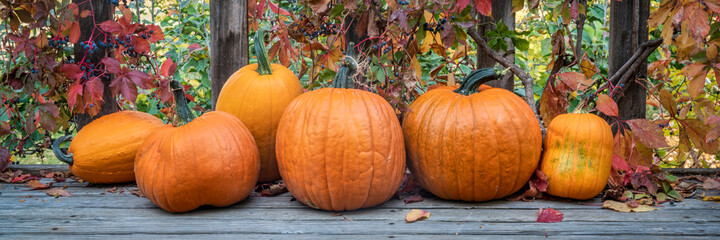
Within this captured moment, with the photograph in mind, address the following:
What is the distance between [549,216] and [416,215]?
432mm

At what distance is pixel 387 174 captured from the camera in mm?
1747

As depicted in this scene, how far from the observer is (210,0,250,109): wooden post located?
2.37 meters

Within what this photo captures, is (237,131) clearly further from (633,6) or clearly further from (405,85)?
(633,6)

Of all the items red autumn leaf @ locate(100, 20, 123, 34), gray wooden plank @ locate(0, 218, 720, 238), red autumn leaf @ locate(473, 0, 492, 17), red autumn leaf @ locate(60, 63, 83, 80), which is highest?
red autumn leaf @ locate(473, 0, 492, 17)

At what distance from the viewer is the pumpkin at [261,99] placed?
6.69ft

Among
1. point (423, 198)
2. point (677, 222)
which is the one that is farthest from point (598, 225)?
point (423, 198)

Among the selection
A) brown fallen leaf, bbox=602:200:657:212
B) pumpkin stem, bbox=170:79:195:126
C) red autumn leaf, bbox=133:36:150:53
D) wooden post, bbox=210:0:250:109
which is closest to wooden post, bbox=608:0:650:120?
brown fallen leaf, bbox=602:200:657:212

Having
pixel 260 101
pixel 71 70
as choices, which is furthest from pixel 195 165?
pixel 71 70

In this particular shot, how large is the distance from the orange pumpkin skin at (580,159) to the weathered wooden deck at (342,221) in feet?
0.20

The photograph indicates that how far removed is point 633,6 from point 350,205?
1558mm

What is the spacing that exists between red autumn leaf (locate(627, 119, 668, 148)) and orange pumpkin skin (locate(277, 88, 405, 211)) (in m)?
0.91

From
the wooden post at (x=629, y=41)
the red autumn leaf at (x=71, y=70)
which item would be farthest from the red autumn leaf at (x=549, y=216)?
the red autumn leaf at (x=71, y=70)

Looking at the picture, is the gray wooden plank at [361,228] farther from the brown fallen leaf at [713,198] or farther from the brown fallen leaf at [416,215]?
the brown fallen leaf at [713,198]

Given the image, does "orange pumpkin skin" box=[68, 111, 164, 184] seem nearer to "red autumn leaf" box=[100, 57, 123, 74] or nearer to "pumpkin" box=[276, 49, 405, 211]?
"red autumn leaf" box=[100, 57, 123, 74]
